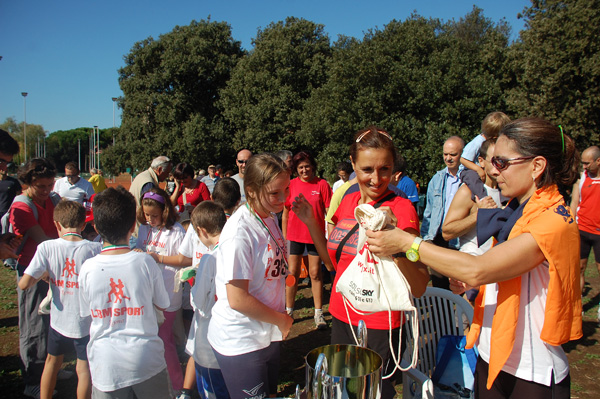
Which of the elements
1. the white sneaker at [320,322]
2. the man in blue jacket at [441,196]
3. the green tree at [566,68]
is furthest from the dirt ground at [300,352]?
the green tree at [566,68]

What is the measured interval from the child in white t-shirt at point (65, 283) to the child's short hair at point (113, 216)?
718mm

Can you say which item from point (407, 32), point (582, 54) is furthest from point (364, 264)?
point (407, 32)

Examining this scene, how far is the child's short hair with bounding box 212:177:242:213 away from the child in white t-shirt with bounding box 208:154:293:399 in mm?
1800

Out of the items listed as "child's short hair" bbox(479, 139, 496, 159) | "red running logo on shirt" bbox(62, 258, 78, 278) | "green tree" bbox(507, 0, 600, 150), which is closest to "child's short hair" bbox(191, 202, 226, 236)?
"red running logo on shirt" bbox(62, 258, 78, 278)

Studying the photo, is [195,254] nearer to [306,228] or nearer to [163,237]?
[163,237]

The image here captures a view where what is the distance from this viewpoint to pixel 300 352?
4.46 meters

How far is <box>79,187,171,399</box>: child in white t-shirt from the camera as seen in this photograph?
7.65 feet

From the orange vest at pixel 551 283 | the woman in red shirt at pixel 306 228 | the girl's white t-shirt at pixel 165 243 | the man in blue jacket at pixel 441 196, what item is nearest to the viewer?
the orange vest at pixel 551 283

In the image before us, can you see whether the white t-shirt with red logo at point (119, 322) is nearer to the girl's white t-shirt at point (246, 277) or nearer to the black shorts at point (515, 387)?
the girl's white t-shirt at point (246, 277)

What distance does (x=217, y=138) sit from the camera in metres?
27.8

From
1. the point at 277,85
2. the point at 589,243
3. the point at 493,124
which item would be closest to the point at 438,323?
the point at 493,124

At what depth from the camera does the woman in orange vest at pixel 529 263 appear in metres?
1.58

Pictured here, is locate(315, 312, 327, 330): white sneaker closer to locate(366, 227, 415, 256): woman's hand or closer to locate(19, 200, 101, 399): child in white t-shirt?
locate(19, 200, 101, 399): child in white t-shirt

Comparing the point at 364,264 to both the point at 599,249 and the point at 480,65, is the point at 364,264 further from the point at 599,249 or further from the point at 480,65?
the point at 480,65
